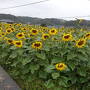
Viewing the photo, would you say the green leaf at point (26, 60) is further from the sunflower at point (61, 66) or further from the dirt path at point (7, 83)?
the sunflower at point (61, 66)

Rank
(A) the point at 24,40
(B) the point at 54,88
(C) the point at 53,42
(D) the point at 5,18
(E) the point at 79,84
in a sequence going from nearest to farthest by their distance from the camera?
(B) the point at 54,88 → (E) the point at 79,84 → (C) the point at 53,42 → (A) the point at 24,40 → (D) the point at 5,18

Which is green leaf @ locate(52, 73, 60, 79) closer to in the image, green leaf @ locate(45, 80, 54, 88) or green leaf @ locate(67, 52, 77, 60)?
green leaf @ locate(45, 80, 54, 88)

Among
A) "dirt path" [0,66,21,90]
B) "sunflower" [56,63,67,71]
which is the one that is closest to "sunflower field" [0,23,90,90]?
"sunflower" [56,63,67,71]

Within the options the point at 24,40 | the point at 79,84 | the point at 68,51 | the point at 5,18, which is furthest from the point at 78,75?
the point at 5,18

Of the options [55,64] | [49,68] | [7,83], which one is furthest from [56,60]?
[7,83]

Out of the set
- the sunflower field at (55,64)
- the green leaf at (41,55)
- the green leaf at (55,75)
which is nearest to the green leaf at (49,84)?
the sunflower field at (55,64)

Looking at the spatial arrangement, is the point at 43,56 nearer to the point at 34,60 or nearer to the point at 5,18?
the point at 34,60

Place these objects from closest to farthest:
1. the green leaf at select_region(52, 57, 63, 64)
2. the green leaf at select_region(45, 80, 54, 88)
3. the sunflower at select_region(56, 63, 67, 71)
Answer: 1. the sunflower at select_region(56, 63, 67, 71)
2. the green leaf at select_region(45, 80, 54, 88)
3. the green leaf at select_region(52, 57, 63, 64)

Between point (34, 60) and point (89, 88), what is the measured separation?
0.89 m

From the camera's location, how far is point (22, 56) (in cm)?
394

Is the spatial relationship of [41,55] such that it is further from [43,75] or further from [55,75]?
[55,75]

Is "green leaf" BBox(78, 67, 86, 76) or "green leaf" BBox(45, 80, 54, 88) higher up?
"green leaf" BBox(78, 67, 86, 76)

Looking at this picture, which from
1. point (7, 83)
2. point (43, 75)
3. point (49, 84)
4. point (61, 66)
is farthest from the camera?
point (7, 83)

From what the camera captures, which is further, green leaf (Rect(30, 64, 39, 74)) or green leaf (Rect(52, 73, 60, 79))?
green leaf (Rect(30, 64, 39, 74))
